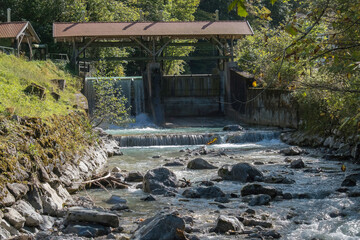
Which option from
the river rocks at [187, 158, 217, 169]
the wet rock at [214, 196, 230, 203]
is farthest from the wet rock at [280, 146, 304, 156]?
the wet rock at [214, 196, 230, 203]

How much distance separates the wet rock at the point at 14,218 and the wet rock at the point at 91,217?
90 cm

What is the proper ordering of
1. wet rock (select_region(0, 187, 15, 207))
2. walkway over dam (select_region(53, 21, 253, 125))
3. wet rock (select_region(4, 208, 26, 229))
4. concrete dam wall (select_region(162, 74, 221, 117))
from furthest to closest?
concrete dam wall (select_region(162, 74, 221, 117)) < walkway over dam (select_region(53, 21, 253, 125)) < wet rock (select_region(0, 187, 15, 207)) < wet rock (select_region(4, 208, 26, 229))

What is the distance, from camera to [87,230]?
27.2ft

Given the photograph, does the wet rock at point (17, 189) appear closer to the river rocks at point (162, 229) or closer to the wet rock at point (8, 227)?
the wet rock at point (8, 227)

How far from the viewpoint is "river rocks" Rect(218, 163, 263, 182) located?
13203mm

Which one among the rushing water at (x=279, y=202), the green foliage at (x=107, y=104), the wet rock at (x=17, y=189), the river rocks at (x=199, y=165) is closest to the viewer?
the wet rock at (x=17, y=189)

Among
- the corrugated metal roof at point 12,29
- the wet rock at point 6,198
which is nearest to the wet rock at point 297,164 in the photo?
the wet rock at point 6,198

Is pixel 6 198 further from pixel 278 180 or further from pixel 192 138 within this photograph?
pixel 192 138

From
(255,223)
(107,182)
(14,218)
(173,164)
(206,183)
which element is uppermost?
(14,218)

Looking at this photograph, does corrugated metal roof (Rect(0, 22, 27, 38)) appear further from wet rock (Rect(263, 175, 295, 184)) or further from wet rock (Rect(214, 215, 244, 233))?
Answer: wet rock (Rect(214, 215, 244, 233))

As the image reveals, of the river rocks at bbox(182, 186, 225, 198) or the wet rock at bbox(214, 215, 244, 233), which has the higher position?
the wet rock at bbox(214, 215, 244, 233)

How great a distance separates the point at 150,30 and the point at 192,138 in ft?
33.6

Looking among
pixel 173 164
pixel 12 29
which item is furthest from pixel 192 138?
pixel 12 29

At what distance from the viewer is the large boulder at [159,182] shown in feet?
38.7
